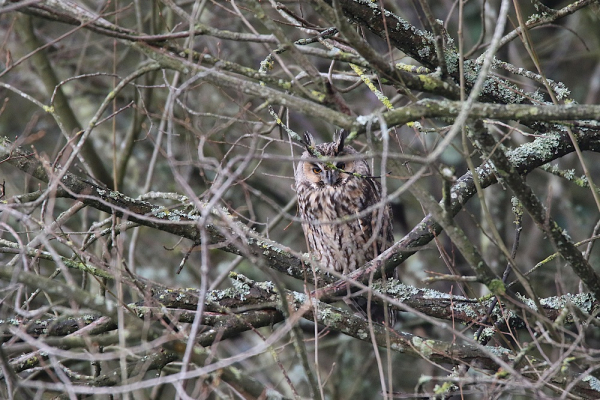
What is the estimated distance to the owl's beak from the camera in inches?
172

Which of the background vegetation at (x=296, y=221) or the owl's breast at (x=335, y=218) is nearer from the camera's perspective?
the background vegetation at (x=296, y=221)

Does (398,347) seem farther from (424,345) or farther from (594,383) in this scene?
(594,383)

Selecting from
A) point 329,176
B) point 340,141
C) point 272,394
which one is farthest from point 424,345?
Result: point 329,176

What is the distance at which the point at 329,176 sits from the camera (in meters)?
4.36

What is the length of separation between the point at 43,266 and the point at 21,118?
1.65 m

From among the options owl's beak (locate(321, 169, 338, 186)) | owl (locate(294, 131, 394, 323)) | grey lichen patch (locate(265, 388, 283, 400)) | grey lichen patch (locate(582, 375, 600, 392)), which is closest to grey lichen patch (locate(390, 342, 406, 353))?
grey lichen patch (locate(582, 375, 600, 392))

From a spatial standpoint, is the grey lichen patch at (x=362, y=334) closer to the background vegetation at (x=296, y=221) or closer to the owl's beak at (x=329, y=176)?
the background vegetation at (x=296, y=221)

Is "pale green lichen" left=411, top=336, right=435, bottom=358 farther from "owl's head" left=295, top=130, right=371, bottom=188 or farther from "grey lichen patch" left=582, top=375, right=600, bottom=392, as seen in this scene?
"owl's head" left=295, top=130, right=371, bottom=188

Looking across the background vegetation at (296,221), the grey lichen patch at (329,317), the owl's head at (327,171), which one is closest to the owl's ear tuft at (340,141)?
the owl's head at (327,171)

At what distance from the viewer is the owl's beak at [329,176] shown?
4.36 meters

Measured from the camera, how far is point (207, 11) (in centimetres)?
552

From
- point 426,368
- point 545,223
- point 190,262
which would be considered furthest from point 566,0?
point 545,223

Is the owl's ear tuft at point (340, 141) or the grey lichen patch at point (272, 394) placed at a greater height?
the owl's ear tuft at point (340, 141)

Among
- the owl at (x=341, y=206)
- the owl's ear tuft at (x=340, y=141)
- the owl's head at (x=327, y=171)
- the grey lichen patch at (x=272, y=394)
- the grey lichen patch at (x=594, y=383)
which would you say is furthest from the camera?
the owl at (x=341, y=206)
